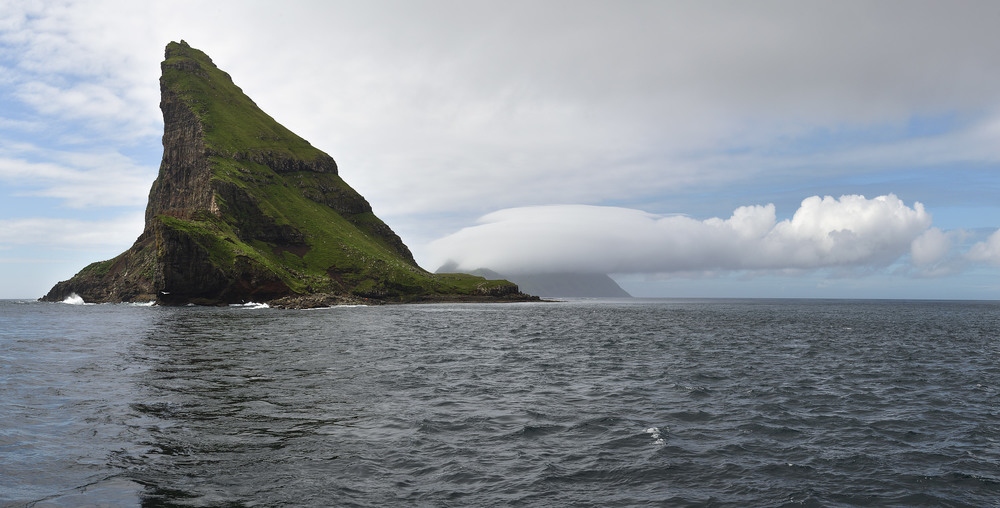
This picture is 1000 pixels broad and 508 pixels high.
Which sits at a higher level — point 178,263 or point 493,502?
point 178,263

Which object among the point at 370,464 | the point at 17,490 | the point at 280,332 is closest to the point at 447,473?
the point at 370,464

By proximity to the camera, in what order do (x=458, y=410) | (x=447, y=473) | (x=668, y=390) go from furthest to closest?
1. (x=668, y=390)
2. (x=458, y=410)
3. (x=447, y=473)

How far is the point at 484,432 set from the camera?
78.1ft

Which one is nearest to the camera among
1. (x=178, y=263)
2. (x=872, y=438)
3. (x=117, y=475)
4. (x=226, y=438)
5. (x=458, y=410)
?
(x=117, y=475)

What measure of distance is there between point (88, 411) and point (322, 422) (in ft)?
38.4

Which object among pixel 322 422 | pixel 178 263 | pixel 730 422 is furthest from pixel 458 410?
pixel 178 263

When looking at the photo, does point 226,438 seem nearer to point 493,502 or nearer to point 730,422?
point 493,502

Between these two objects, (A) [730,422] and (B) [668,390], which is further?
(B) [668,390]

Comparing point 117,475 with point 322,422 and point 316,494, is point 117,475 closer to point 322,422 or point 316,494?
point 316,494

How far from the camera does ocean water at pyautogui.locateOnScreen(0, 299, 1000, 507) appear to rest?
16938 mm

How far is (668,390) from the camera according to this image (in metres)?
35.0

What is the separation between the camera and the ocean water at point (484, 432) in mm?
16938

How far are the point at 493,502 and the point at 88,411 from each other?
22.2 meters

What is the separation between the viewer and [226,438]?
22.0 m
